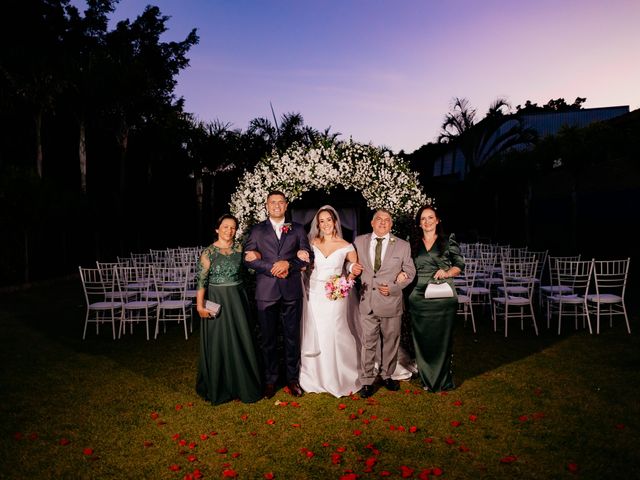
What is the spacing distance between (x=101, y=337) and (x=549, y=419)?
6.74 meters

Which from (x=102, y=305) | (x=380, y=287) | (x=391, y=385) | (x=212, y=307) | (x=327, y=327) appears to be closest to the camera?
(x=212, y=307)

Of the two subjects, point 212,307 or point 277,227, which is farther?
point 277,227

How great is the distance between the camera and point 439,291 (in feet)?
17.4

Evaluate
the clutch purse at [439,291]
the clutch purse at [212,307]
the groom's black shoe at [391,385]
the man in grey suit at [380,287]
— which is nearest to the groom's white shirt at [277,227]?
the man in grey suit at [380,287]

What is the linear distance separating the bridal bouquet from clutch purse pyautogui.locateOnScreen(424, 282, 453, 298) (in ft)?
2.67

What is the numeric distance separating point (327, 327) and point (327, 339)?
126mm

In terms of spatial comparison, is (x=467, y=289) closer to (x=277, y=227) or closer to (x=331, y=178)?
(x=331, y=178)

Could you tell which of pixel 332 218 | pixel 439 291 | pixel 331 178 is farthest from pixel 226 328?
pixel 331 178

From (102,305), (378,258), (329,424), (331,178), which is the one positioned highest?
(331,178)

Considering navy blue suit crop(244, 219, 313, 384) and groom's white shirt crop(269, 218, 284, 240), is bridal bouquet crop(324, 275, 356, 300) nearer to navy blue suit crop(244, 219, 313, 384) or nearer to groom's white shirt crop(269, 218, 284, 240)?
navy blue suit crop(244, 219, 313, 384)

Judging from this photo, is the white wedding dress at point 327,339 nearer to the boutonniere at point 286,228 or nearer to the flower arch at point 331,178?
the boutonniere at point 286,228

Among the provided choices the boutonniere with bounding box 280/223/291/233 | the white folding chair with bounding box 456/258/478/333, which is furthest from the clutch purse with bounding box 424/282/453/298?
the white folding chair with bounding box 456/258/478/333

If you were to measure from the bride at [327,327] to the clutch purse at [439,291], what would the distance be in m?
0.84

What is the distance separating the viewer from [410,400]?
519 centimetres
